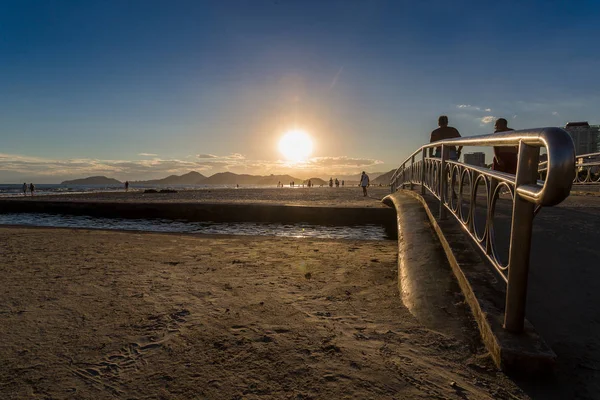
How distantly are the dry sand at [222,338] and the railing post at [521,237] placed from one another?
0.42 metres

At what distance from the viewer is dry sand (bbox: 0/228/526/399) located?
6.05ft

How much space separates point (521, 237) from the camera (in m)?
1.90

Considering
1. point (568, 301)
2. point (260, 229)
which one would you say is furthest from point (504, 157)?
point (260, 229)

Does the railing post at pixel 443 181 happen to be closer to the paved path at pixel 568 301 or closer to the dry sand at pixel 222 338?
the paved path at pixel 568 301

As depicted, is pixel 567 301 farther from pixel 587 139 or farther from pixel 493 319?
pixel 587 139

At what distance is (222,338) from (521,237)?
2.25m

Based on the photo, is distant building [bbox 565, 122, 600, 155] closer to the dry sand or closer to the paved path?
the paved path

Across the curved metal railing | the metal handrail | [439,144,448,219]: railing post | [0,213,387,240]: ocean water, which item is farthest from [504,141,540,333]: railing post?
[0,213,387,240]: ocean water

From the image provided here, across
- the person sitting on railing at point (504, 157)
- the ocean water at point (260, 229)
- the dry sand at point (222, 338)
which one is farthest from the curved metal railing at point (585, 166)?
the dry sand at point (222, 338)

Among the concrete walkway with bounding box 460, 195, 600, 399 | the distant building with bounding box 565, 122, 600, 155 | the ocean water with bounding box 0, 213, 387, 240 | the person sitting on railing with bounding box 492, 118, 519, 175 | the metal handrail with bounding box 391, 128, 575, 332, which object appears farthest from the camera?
the distant building with bounding box 565, 122, 600, 155

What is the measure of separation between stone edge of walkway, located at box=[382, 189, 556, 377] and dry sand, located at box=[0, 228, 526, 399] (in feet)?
0.44

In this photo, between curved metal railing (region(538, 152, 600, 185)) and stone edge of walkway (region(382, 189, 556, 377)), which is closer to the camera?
stone edge of walkway (region(382, 189, 556, 377))

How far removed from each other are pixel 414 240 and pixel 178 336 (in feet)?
10.9

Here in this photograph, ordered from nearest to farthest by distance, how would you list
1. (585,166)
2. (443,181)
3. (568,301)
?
(568,301)
(443,181)
(585,166)
